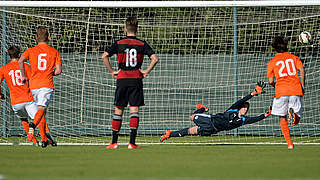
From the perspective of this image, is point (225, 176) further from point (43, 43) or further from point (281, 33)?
point (281, 33)

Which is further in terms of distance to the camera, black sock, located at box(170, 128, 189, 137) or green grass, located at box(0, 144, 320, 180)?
black sock, located at box(170, 128, 189, 137)

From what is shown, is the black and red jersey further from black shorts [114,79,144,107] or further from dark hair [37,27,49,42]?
dark hair [37,27,49,42]

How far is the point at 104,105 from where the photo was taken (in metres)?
12.2

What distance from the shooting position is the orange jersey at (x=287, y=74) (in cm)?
776

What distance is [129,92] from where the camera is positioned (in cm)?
766

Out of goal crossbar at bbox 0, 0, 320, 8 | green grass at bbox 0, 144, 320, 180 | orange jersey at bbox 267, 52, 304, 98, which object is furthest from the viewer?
goal crossbar at bbox 0, 0, 320, 8

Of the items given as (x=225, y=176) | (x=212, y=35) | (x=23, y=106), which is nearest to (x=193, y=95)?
(x=212, y=35)

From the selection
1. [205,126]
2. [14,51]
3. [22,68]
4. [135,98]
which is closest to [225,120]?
[205,126]

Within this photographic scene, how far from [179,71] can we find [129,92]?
435 cm

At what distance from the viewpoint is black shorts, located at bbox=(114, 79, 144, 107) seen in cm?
762

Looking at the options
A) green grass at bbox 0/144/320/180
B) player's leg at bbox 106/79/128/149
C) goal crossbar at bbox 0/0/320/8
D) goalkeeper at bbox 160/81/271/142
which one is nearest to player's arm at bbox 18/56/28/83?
player's leg at bbox 106/79/128/149

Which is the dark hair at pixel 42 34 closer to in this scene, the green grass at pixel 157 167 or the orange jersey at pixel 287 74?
the green grass at pixel 157 167

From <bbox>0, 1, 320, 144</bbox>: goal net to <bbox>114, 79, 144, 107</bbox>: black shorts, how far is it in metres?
3.80

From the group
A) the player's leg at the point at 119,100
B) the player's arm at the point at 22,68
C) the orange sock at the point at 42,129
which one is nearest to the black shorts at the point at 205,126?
the player's leg at the point at 119,100
